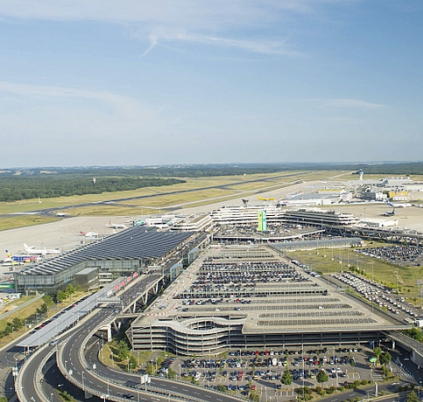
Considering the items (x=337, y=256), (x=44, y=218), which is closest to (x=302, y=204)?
(x=337, y=256)

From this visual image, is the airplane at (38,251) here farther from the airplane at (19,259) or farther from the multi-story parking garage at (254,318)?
the multi-story parking garage at (254,318)

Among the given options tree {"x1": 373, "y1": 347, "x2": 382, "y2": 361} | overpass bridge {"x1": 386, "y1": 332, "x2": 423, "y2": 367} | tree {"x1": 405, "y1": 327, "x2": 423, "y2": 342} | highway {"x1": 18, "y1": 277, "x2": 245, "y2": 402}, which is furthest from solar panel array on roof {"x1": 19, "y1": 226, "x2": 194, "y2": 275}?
tree {"x1": 405, "y1": 327, "x2": 423, "y2": 342}

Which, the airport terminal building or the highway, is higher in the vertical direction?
the airport terminal building

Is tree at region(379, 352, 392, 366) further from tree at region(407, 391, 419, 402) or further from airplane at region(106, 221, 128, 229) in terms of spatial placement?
airplane at region(106, 221, 128, 229)

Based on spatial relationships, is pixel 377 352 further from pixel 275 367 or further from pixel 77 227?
pixel 77 227

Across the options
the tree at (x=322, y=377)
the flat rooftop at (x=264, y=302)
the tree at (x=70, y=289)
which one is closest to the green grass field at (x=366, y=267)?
the flat rooftop at (x=264, y=302)
